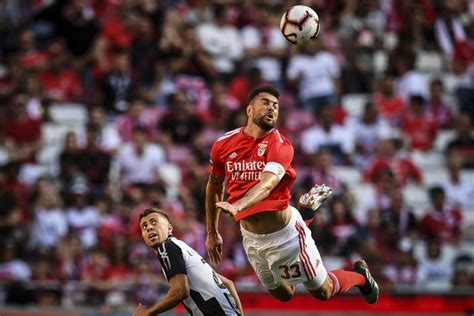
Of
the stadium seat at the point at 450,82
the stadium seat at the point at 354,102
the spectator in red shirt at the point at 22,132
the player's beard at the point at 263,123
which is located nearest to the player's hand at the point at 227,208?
the player's beard at the point at 263,123

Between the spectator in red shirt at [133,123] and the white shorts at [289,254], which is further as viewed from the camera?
the spectator in red shirt at [133,123]

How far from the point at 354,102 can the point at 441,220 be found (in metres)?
2.82

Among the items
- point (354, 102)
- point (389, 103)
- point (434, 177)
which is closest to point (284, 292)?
point (434, 177)

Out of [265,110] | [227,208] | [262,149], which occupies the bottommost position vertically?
[227,208]

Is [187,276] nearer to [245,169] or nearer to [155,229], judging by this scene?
[155,229]

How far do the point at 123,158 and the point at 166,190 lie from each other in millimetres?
928

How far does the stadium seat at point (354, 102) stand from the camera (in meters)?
19.2

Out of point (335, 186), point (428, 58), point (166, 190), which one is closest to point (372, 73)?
point (428, 58)

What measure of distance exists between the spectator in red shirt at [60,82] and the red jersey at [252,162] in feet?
25.9

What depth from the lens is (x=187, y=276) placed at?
10.4 metres

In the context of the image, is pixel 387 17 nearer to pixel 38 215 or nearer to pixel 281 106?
pixel 281 106

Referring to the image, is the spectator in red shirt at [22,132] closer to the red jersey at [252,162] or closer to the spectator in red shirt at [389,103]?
the spectator in red shirt at [389,103]

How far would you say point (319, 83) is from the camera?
1888 cm

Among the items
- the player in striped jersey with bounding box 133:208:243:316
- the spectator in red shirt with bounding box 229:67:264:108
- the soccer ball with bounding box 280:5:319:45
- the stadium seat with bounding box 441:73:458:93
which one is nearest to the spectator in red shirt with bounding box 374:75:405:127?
the stadium seat with bounding box 441:73:458:93
